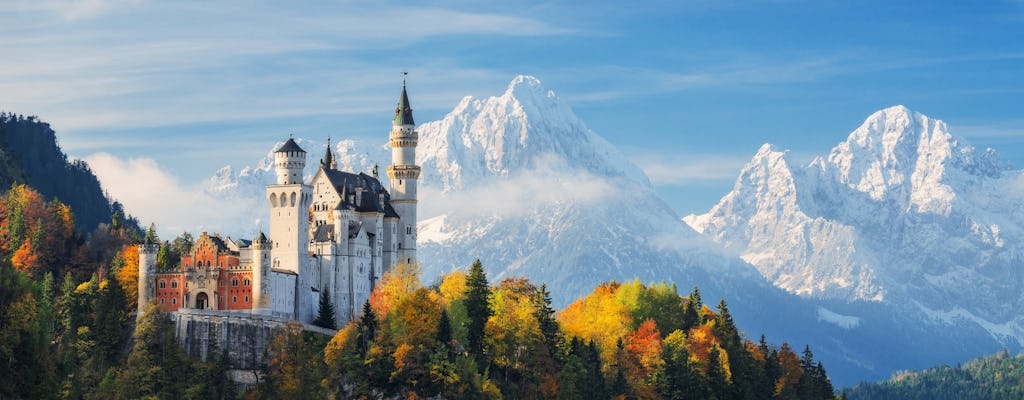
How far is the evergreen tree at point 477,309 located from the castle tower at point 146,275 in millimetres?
32004

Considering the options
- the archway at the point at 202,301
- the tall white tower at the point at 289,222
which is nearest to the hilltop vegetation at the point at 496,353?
the tall white tower at the point at 289,222

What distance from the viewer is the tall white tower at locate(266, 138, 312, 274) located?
184625mm

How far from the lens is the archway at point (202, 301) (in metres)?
178

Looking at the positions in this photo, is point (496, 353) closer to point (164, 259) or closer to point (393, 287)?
point (393, 287)

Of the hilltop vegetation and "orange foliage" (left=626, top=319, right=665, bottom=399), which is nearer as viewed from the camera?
the hilltop vegetation

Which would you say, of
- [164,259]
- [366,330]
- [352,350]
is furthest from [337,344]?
[164,259]

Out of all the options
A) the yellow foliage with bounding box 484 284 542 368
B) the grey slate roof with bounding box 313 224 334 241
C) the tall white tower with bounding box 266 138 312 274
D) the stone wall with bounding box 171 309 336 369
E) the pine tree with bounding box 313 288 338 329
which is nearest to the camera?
the stone wall with bounding box 171 309 336 369

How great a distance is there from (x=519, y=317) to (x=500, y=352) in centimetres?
485

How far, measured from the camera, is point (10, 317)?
154 m

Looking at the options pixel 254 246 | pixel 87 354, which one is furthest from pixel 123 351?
pixel 254 246

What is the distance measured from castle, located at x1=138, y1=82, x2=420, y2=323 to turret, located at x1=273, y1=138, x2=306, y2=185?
0.35 ft

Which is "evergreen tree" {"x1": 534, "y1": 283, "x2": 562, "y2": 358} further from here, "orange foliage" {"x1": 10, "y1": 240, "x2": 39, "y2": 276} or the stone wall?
"orange foliage" {"x1": 10, "y1": 240, "x2": 39, "y2": 276}

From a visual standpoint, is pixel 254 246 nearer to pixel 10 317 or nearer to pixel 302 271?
pixel 302 271

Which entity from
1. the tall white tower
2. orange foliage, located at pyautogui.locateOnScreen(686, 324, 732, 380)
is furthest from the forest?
the tall white tower
